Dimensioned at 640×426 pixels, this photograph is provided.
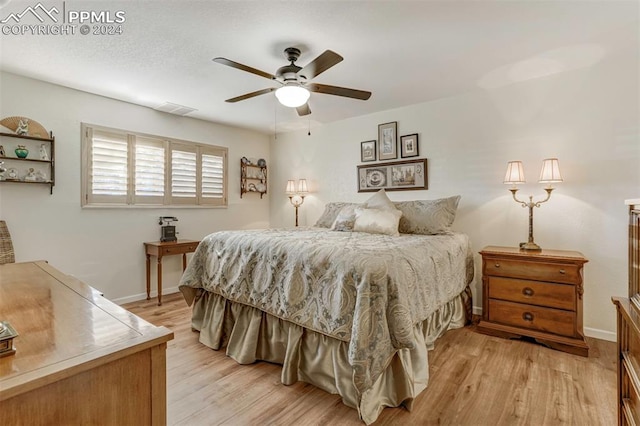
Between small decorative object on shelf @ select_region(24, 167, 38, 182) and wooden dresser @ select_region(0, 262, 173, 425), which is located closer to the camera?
wooden dresser @ select_region(0, 262, 173, 425)

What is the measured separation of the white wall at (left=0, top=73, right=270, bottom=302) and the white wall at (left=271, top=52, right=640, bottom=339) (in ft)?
10.1

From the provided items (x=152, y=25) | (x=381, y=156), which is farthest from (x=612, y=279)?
(x=152, y=25)

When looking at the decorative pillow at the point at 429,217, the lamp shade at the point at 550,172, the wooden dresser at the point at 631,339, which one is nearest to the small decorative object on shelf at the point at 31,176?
the decorative pillow at the point at 429,217

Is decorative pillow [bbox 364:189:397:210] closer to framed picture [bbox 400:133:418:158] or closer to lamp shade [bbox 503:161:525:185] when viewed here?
framed picture [bbox 400:133:418:158]

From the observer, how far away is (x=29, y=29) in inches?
86.0

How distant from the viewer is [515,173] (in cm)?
286

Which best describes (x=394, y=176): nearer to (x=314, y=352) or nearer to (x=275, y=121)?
(x=275, y=121)

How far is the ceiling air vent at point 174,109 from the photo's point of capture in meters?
3.73

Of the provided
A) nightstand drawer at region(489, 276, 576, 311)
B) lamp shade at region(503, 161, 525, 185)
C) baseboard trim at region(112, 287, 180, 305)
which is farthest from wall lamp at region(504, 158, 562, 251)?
baseboard trim at region(112, 287, 180, 305)

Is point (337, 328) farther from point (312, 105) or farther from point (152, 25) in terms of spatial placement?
point (312, 105)

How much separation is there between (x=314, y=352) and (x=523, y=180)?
2.43 metres

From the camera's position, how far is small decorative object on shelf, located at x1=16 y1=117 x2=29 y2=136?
2.90 meters

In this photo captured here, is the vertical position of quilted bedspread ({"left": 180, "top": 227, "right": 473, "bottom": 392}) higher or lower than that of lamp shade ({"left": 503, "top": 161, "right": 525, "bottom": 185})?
lower

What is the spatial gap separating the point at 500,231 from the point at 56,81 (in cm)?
481
